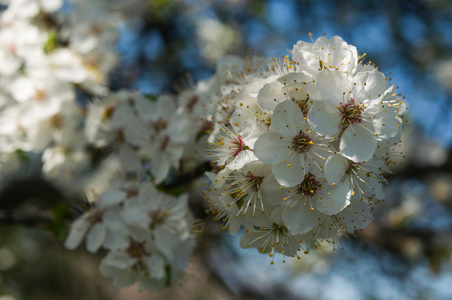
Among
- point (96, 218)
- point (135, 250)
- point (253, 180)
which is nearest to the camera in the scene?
point (253, 180)

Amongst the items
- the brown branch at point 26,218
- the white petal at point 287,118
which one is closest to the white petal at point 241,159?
the white petal at point 287,118

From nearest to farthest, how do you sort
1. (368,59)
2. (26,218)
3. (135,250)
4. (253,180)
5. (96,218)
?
(253,180), (135,250), (96,218), (26,218), (368,59)

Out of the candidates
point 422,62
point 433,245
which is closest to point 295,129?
point 433,245

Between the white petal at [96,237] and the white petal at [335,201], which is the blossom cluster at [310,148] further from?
the white petal at [96,237]

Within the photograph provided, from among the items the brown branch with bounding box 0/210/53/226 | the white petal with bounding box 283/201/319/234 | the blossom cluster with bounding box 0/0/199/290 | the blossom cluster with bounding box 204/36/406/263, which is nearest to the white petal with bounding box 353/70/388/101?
the blossom cluster with bounding box 204/36/406/263

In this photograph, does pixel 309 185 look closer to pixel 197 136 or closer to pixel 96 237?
pixel 197 136

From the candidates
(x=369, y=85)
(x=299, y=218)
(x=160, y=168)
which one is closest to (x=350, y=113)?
(x=369, y=85)

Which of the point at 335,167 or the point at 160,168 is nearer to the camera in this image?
the point at 335,167
